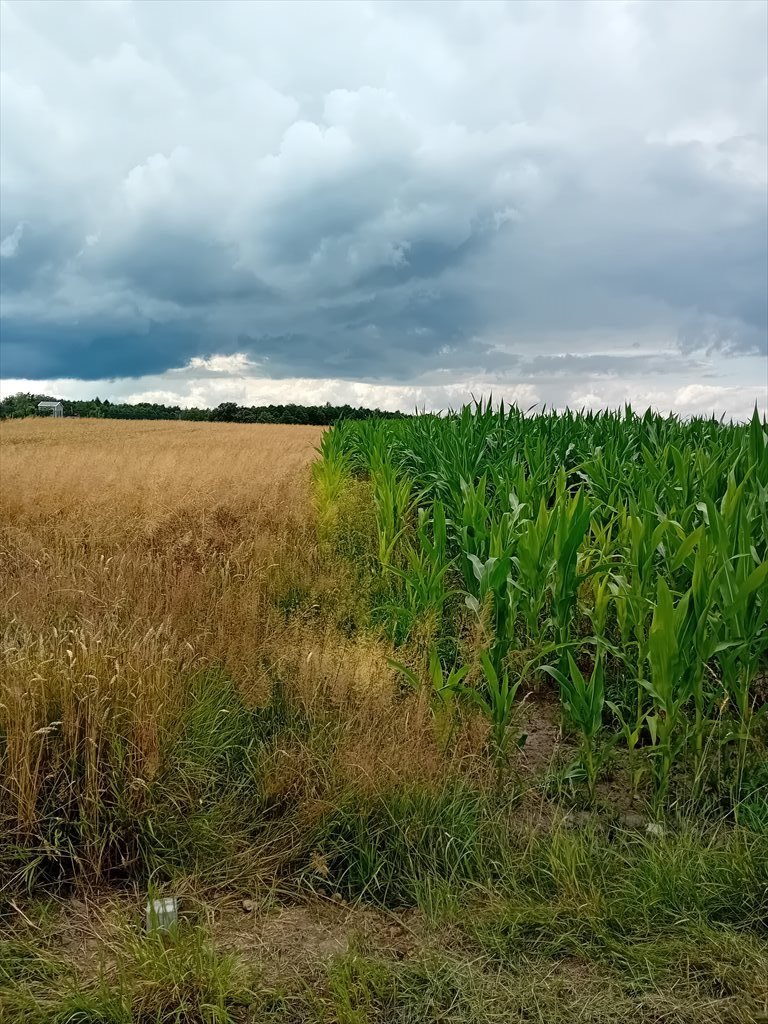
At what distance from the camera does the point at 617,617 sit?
487cm

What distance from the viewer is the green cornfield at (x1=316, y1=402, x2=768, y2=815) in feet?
12.2

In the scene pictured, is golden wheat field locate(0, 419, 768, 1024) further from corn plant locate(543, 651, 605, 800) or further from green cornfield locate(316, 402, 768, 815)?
green cornfield locate(316, 402, 768, 815)

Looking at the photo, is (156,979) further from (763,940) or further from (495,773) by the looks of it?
(763,940)

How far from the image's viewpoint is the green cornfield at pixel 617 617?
373cm

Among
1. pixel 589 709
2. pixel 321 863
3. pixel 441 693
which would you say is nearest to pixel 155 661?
pixel 321 863

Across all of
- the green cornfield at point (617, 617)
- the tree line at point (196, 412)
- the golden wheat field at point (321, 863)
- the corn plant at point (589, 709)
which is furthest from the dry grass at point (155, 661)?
the tree line at point (196, 412)

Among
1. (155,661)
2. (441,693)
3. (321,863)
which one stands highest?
(155,661)

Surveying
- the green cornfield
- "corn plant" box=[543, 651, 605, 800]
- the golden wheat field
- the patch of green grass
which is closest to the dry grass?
the golden wheat field

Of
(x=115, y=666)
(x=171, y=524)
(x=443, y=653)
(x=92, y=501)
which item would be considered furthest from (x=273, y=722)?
(x=92, y=501)

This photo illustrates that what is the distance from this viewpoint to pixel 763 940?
9.14 ft

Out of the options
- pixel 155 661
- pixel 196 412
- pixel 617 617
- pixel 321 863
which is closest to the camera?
pixel 321 863

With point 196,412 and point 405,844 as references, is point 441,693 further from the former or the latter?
point 196,412

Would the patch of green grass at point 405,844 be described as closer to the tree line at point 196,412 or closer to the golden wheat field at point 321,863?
the golden wheat field at point 321,863

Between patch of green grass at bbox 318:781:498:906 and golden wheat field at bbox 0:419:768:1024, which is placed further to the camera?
patch of green grass at bbox 318:781:498:906
